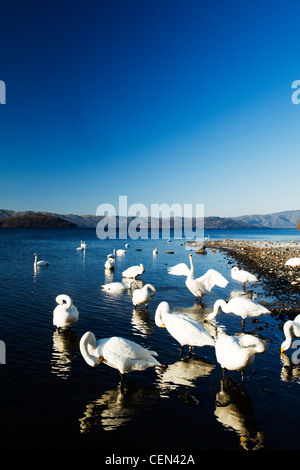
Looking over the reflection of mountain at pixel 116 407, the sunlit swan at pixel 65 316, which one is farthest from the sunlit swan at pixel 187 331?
the sunlit swan at pixel 65 316

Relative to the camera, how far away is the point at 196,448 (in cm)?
534

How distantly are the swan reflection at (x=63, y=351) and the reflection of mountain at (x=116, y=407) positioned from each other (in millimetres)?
1583

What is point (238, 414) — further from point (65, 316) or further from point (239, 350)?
point (65, 316)

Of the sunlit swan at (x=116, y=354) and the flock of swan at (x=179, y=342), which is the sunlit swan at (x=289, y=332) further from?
the sunlit swan at (x=116, y=354)

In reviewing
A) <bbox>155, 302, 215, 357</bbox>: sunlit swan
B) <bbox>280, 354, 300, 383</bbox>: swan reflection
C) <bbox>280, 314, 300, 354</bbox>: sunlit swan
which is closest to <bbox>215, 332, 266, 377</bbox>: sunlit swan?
<bbox>155, 302, 215, 357</bbox>: sunlit swan

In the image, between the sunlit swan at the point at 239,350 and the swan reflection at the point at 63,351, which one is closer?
the sunlit swan at the point at 239,350

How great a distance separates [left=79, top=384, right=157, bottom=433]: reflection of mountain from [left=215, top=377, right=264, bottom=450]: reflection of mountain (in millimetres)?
1635

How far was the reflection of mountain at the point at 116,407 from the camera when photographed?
5864mm

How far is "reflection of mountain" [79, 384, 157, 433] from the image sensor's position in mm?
5864

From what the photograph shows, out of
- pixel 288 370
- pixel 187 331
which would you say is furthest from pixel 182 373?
pixel 288 370

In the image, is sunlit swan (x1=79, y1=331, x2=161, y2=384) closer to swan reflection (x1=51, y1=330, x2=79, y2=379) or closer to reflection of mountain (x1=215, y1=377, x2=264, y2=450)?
swan reflection (x1=51, y1=330, x2=79, y2=379)
